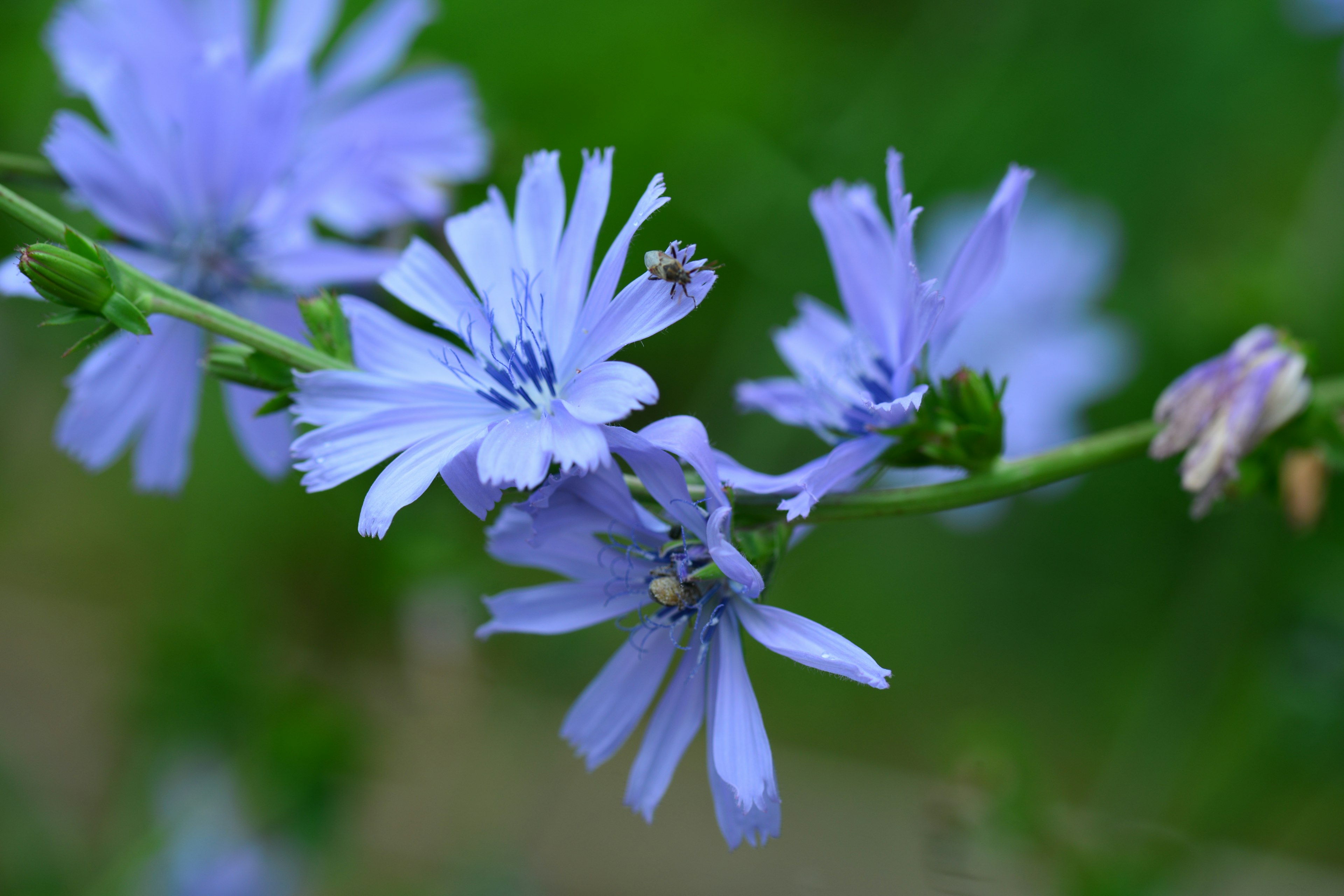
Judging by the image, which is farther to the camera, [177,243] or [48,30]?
[48,30]

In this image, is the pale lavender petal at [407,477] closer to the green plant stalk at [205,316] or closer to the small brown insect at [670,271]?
the green plant stalk at [205,316]

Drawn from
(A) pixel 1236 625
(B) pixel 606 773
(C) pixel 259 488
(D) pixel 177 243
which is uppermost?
(D) pixel 177 243

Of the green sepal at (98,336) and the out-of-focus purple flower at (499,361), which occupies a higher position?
the out-of-focus purple flower at (499,361)

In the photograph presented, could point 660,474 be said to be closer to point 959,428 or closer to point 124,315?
point 959,428

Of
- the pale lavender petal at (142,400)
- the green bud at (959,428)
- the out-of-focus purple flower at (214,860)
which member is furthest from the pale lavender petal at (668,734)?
the out-of-focus purple flower at (214,860)

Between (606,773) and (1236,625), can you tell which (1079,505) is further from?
(606,773)

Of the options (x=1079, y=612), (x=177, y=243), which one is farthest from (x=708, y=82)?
(x=177, y=243)

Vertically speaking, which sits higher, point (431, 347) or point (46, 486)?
point (431, 347)

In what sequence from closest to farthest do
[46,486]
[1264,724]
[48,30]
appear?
[48,30] < [1264,724] < [46,486]
